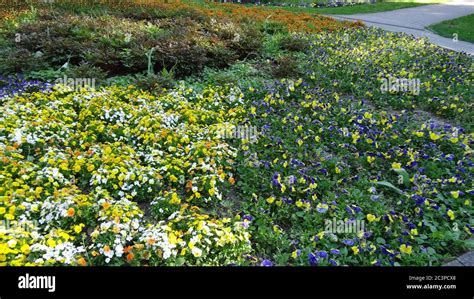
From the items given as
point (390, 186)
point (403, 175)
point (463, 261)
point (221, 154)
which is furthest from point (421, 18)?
point (463, 261)

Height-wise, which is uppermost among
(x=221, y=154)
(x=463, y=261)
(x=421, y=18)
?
(x=421, y=18)

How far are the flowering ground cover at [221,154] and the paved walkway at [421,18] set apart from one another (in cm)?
347

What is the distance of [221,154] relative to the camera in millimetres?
4121

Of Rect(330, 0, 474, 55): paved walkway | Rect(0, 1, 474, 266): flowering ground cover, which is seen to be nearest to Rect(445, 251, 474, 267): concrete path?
Rect(0, 1, 474, 266): flowering ground cover

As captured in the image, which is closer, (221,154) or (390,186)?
(390,186)

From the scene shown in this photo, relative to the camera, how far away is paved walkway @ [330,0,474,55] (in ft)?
35.4

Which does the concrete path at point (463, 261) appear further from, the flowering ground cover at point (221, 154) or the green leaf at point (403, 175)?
the green leaf at point (403, 175)

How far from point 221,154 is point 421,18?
1456cm

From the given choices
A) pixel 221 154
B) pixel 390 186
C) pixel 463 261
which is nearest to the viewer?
pixel 463 261

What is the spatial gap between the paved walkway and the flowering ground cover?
3.47 meters

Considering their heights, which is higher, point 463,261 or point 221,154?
point 221,154

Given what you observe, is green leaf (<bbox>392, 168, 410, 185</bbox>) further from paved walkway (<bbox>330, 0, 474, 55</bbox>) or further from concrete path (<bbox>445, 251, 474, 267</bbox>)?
paved walkway (<bbox>330, 0, 474, 55</bbox>)

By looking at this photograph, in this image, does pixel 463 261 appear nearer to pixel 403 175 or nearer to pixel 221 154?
pixel 403 175
